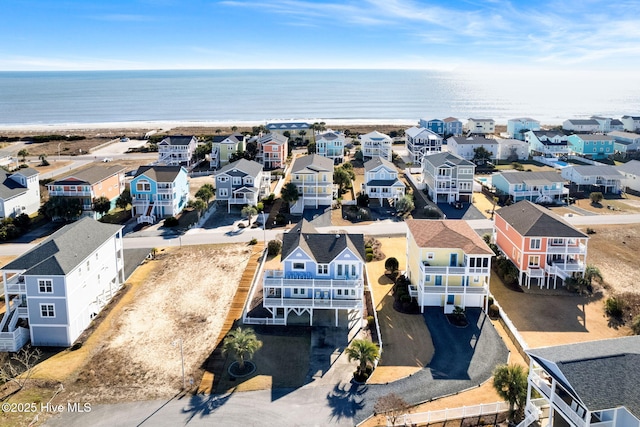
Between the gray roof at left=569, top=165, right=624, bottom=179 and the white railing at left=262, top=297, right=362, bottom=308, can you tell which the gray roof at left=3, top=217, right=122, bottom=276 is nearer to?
the white railing at left=262, top=297, right=362, bottom=308

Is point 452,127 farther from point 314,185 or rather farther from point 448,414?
point 448,414

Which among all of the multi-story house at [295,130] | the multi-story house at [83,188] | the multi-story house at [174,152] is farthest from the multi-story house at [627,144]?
the multi-story house at [83,188]

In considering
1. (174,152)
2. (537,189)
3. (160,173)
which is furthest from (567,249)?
(174,152)

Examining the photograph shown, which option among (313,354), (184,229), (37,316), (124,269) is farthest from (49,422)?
(184,229)

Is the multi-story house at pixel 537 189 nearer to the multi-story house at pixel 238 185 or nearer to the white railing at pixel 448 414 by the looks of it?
the multi-story house at pixel 238 185

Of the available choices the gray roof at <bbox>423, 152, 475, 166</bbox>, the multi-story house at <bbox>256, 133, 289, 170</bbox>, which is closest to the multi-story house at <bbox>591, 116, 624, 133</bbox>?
the gray roof at <bbox>423, 152, 475, 166</bbox>

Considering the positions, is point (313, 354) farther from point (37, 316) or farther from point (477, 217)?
point (477, 217)
